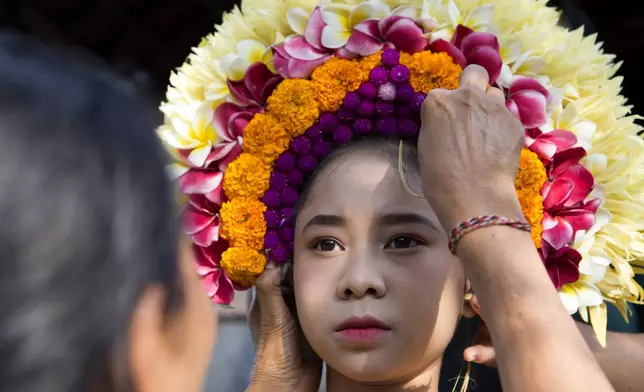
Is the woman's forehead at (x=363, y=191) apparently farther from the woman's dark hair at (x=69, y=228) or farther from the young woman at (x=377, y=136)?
the woman's dark hair at (x=69, y=228)

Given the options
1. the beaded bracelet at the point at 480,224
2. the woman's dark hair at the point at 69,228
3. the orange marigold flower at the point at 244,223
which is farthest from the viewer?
the orange marigold flower at the point at 244,223

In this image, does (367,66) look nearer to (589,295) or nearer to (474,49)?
(474,49)

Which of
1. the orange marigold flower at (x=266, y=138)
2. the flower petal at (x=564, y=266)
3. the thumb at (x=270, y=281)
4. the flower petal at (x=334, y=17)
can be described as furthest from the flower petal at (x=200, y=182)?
the flower petal at (x=564, y=266)

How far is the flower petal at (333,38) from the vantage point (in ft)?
6.55

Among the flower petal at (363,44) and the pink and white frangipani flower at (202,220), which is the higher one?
the flower petal at (363,44)

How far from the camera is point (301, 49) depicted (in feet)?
6.63

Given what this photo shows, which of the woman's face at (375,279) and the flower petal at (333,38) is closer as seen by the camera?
the woman's face at (375,279)

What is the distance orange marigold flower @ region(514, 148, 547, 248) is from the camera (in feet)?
6.47

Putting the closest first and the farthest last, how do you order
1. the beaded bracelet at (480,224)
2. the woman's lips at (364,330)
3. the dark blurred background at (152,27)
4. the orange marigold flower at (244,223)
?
1. the beaded bracelet at (480,224)
2. the woman's lips at (364,330)
3. the orange marigold flower at (244,223)
4. the dark blurred background at (152,27)

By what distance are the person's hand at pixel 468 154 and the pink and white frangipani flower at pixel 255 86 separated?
44 centimetres

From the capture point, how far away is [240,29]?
83.9 inches

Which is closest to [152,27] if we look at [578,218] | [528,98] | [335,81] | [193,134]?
[193,134]

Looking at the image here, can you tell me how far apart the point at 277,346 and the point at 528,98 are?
821 mm

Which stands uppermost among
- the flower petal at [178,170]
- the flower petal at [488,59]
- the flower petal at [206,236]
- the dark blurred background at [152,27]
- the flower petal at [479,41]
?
the dark blurred background at [152,27]
